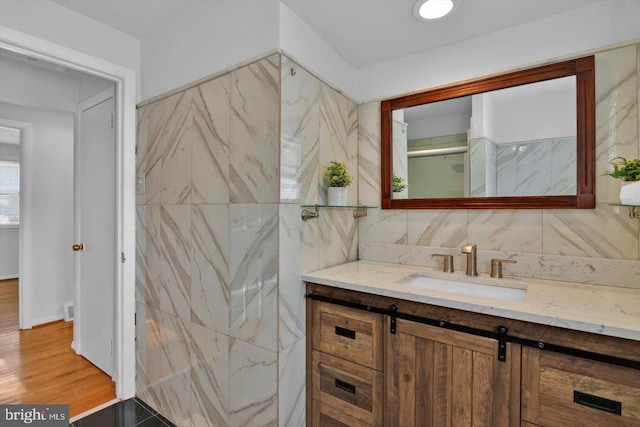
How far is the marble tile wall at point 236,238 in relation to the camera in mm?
1467

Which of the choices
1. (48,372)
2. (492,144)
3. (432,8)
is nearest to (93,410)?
(48,372)

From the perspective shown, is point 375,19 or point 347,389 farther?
point 375,19

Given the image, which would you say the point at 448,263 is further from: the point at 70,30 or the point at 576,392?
the point at 70,30

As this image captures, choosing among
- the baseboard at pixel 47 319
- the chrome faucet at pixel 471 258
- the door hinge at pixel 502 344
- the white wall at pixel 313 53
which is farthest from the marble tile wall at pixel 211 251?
the baseboard at pixel 47 319

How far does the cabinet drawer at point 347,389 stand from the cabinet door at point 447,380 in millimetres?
61

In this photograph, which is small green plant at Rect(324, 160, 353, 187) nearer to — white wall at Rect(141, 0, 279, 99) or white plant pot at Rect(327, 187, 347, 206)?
white plant pot at Rect(327, 187, 347, 206)

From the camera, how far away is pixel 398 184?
204cm

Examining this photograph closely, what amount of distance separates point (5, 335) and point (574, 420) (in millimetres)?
4330

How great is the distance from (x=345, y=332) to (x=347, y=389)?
0.26m

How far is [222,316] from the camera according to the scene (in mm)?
1619

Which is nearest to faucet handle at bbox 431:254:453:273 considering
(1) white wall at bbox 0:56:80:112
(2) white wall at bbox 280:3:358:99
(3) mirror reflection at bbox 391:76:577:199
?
(3) mirror reflection at bbox 391:76:577:199

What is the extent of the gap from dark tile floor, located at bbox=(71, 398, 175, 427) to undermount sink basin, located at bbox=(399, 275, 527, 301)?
166cm

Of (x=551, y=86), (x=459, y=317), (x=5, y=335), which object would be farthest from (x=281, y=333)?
(x=5, y=335)

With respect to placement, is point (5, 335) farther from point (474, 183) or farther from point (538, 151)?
point (538, 151)
